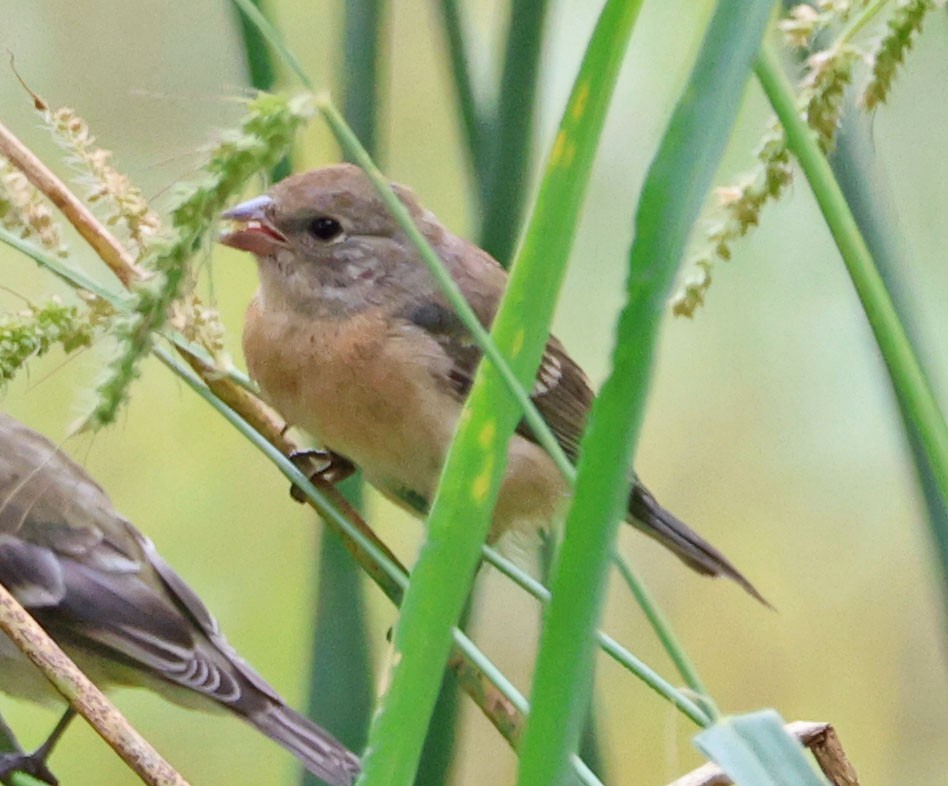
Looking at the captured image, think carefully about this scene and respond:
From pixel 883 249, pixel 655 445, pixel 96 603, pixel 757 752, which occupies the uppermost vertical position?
pixel 655 445

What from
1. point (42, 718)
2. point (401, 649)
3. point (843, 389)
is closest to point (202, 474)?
point (42, 718)

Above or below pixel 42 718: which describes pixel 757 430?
above

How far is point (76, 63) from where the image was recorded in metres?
2.06

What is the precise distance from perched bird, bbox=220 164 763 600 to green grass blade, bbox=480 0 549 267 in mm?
321

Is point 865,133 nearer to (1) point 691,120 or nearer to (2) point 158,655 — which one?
(1) point 691,120

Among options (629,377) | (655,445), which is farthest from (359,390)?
(655,445)

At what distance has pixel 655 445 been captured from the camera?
2199 millimetres

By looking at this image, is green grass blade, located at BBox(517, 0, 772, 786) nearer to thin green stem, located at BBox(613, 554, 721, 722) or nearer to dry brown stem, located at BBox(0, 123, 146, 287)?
thin green stem, located at BBox(613, 554, 721, 722)

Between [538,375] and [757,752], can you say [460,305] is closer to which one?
[757,752]

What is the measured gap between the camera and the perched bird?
1237 mm

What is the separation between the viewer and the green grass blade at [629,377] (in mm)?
418

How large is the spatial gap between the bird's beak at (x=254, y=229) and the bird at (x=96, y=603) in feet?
0.91

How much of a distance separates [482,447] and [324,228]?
844 millimetres

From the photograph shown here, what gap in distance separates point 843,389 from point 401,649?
1838 millimetres
